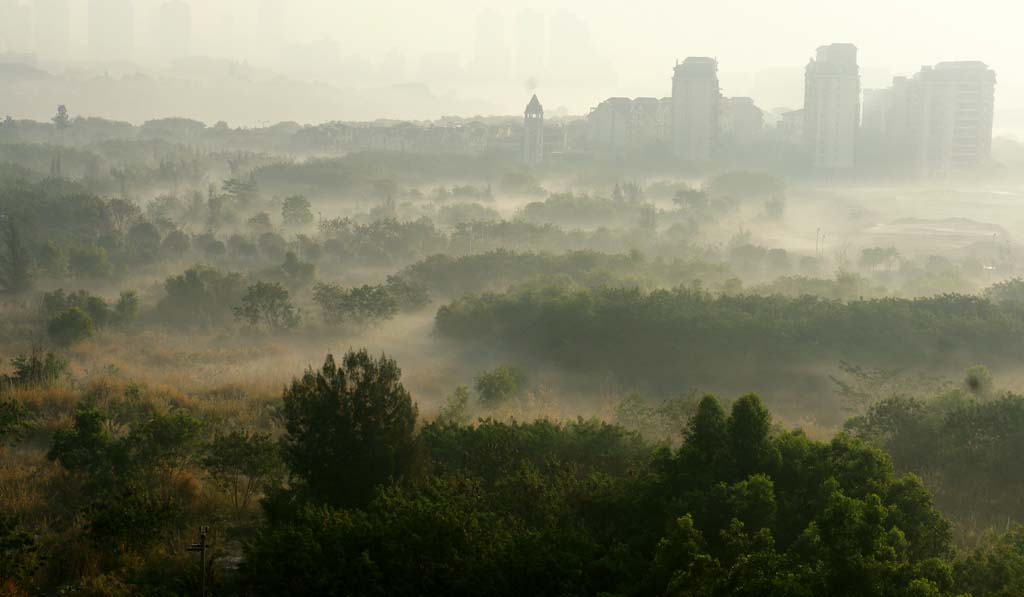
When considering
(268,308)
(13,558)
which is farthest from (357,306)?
(13,558)

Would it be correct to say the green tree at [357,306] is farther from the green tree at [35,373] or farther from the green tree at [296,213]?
the green tree at [296,213]

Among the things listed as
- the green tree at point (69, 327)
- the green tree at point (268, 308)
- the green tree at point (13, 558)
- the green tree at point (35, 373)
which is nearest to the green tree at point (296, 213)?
the green tree at point (268, 308)

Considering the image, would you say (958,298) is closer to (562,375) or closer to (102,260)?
(562,375)

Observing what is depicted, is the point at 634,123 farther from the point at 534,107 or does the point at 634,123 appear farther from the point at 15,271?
the point at 15,271

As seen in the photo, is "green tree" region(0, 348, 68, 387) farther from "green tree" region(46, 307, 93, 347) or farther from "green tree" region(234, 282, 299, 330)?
"green tree" region(234, 282, 299, 330)

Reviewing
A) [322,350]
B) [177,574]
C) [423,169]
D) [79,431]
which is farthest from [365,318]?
[423,169]
